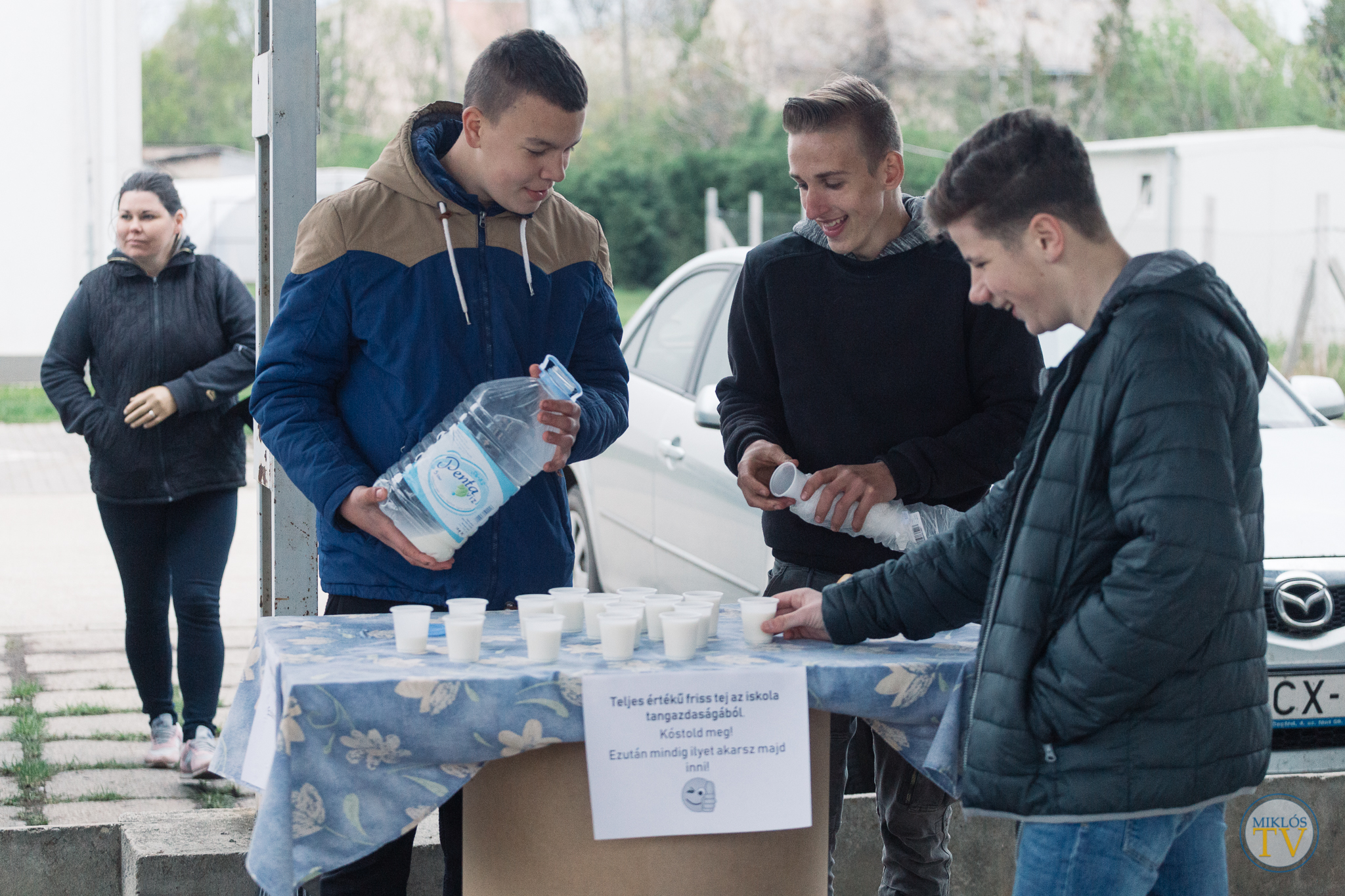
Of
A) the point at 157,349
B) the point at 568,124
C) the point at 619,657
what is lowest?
the point at 619,657

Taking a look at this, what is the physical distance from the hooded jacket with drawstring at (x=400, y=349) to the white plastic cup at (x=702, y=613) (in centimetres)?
52

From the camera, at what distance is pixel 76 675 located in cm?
619

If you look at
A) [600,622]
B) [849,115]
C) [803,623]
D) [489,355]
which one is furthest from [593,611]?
[849,115]

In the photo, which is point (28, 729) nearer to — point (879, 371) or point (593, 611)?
point (593, 611)

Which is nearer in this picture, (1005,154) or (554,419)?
(1005,154)

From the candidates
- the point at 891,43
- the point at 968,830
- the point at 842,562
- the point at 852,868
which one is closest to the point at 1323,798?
the point at 968,830

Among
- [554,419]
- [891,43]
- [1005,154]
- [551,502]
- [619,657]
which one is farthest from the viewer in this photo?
[891,43]

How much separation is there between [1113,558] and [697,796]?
2.52 ft

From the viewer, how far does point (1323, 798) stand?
12.7 ft

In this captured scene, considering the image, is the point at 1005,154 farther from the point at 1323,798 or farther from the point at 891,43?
the point at 891,43

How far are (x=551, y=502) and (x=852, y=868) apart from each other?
1469 mm

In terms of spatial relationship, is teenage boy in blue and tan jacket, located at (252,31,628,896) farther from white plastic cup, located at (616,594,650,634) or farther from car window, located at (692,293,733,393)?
car window, located at (692,293,733,393)

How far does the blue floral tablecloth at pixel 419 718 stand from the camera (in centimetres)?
219

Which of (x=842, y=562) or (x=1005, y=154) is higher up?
(x=1005, y=154)
